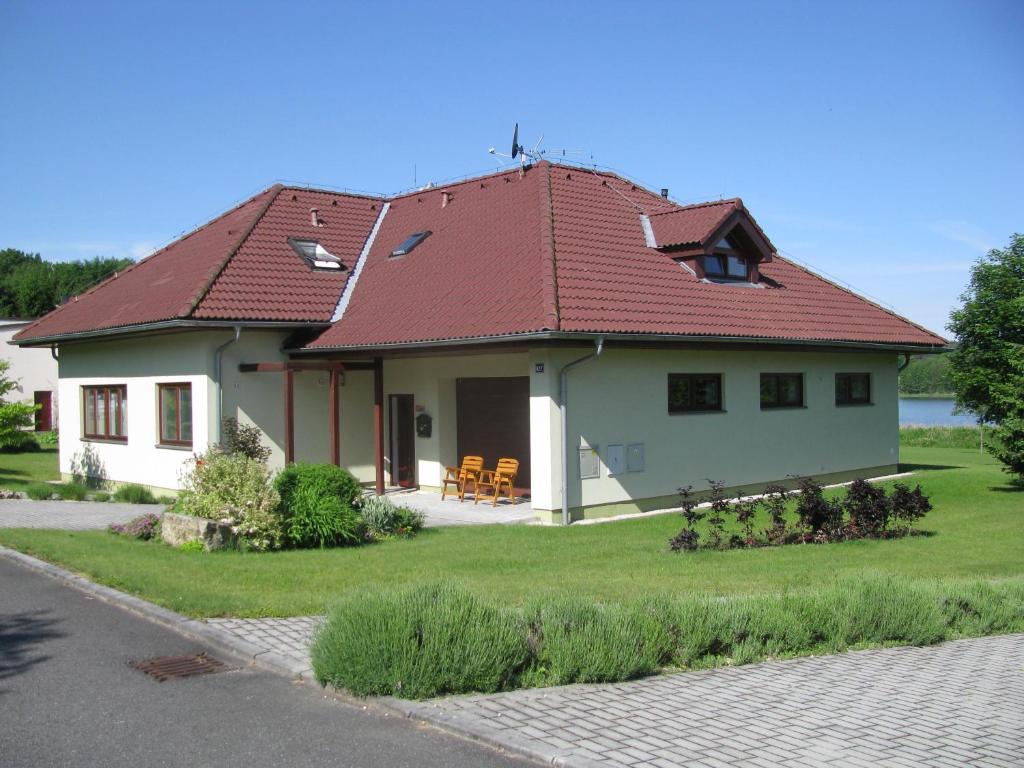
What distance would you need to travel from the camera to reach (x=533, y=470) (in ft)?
52.7

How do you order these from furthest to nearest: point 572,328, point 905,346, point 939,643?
point 905,346, point 572,328, point 939,643

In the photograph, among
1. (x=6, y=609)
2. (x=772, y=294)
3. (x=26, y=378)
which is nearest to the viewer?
(x=6, y=609)

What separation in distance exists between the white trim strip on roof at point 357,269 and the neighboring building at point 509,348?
0.11 meters

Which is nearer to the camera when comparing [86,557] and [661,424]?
[86,557]

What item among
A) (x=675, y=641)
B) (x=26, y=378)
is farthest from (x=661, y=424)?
(x=26, y=378)

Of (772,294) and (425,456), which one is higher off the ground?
(772,294)

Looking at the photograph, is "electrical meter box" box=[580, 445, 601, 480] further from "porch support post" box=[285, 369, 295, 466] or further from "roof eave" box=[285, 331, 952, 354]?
"porch support post" box=[285, 369, 295, 466]

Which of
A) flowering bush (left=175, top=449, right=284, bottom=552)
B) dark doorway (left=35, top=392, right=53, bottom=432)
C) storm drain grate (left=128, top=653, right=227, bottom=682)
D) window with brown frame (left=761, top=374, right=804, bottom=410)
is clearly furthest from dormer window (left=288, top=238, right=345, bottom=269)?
dark doorway (left=35, top=392, right=53, bottom=432)

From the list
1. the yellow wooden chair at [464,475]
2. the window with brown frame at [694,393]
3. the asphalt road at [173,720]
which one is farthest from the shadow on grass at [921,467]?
the asphalt road at [173,720]

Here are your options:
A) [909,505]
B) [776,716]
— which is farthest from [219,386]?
[776,716]

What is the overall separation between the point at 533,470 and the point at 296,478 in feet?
13.4

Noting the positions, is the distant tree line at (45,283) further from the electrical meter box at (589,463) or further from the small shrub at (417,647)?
the small shrub at (417,647)

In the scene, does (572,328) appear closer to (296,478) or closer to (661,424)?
(661,424)

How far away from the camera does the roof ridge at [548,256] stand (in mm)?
15445
